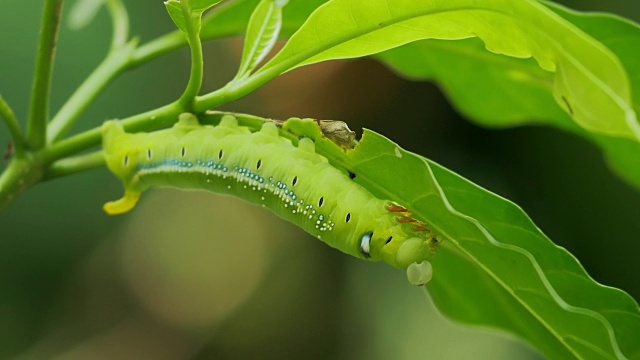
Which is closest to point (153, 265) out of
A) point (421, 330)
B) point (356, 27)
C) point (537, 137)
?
point (421, 330)

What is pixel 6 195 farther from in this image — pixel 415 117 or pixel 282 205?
pixel 415 117

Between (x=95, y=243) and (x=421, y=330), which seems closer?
(x=421, y=330)

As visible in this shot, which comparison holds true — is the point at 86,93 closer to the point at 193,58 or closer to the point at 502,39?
the point at 193,58

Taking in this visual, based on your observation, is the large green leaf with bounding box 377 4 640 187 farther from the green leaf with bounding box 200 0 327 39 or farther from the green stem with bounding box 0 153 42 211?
the green stem with bounding box 0 153 42 211

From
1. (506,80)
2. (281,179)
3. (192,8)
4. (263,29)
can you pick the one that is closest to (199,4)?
(192,8)

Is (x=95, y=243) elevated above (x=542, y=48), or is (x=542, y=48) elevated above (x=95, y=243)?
(x=542, y=48)

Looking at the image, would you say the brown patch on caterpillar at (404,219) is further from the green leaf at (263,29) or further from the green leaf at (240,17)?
the green leaf at (240,17)

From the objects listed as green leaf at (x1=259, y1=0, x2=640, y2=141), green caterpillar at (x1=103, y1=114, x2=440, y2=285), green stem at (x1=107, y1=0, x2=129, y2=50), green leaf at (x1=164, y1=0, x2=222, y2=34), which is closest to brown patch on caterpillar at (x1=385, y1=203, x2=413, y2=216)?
green caterpillar at (x1=103, y1=114, x2=440, y2=285)
